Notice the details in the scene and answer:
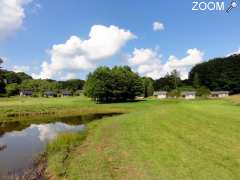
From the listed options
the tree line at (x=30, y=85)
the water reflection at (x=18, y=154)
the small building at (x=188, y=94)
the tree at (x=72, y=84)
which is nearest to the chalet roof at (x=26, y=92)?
the tree line at (x=30, y=85)

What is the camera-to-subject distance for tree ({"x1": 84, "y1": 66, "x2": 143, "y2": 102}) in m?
71.1

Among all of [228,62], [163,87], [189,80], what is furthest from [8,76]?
[228,62]

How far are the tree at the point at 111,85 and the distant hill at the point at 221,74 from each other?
61.9 m

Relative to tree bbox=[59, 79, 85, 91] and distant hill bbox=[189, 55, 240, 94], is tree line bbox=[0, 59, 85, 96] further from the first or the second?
distant hill bbox=[189, 55, 240, 94]

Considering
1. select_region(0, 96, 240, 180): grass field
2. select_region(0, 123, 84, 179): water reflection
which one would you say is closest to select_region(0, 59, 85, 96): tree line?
select_region(0, 123, 84, 179): water reflection

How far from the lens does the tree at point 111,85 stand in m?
71.1

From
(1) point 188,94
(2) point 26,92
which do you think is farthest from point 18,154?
(2) point 26,92

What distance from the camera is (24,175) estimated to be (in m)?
12.1

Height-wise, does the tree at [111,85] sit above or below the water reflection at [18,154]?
above

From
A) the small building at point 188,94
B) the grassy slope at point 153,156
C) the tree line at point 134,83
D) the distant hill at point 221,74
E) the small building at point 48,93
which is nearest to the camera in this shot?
the grassy slope at point 153,156

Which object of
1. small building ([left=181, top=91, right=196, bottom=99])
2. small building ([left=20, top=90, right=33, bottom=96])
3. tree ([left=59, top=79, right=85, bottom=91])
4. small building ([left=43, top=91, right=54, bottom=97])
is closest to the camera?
small building ([left=181, top=91, right=196, bottom=99])

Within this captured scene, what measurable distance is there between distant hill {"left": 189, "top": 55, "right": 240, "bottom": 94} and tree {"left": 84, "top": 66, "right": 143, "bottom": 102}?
61907 mm

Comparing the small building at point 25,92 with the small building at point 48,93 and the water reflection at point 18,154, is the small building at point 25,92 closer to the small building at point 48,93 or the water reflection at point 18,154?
the small building at point 48,93

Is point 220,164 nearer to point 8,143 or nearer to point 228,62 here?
point 8,143
